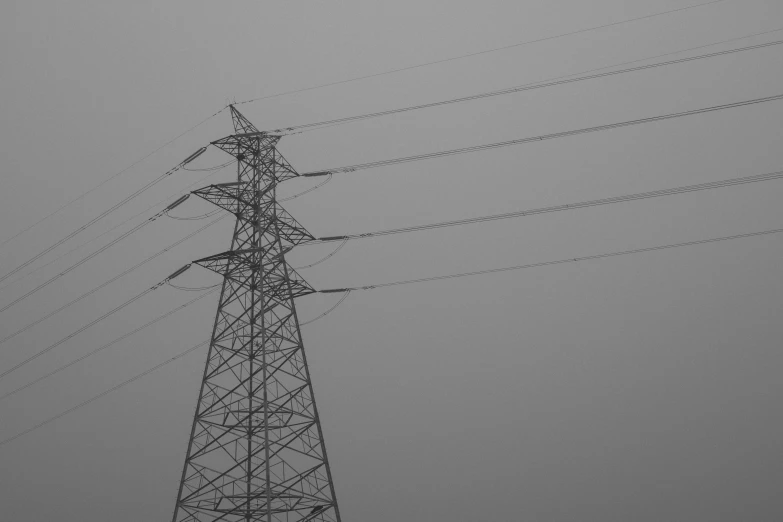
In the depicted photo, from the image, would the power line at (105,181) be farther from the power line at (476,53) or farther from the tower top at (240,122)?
the tower top at (240,122)

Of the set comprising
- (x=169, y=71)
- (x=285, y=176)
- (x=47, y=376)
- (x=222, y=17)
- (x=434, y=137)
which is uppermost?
(x=222, y=17)

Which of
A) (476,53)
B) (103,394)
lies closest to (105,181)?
(103,394)

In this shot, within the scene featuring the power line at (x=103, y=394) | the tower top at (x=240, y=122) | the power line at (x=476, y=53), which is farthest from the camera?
the power line at (x=476, y=53)

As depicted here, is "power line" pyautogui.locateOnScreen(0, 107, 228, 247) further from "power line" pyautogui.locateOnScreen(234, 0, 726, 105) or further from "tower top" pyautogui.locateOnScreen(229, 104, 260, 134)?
"tower top" pyautogui.locateOnScreen(229, 104, 260, 134)

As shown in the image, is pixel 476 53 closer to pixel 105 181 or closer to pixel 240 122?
pixel 105 181

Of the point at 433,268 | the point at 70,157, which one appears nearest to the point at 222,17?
the point at 70,157

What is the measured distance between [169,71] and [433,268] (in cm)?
2901

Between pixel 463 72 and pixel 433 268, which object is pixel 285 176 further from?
pixel 463 72

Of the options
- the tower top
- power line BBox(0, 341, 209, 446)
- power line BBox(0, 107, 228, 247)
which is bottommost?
the tower top

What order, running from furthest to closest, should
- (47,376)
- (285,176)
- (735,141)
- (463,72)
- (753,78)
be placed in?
(463,72), (753,78), (735,141), (47,376), (285,176)

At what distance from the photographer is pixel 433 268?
45.0m

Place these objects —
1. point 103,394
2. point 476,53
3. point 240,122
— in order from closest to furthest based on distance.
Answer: point 240,122, point 103,394, point 476,53

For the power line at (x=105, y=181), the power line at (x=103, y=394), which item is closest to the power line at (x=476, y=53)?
the power line at (x=105, y=181)

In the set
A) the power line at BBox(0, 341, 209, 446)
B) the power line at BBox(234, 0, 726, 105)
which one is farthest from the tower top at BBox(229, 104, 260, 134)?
the power line at BBox(234, 0, 726, 105)
